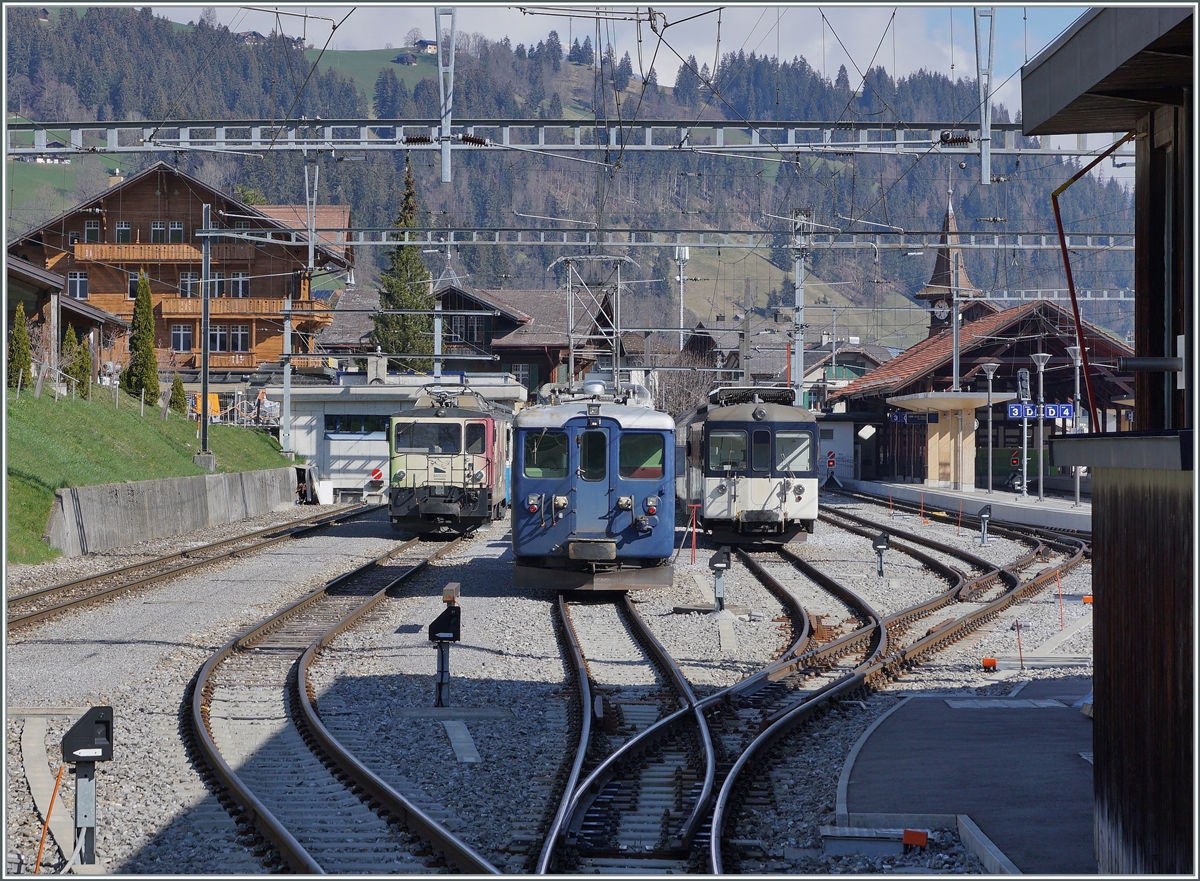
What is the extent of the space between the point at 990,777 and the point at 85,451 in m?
26.5

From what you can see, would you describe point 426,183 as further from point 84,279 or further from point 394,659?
point 394,659

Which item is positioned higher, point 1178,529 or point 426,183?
point 426,183

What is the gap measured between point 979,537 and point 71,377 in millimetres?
25273

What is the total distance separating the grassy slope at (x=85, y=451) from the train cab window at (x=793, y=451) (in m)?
13.2

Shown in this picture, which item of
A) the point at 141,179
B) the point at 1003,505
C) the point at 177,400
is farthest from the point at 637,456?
the point at 141,179

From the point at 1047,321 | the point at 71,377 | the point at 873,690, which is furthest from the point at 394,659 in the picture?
the point at 1047,321

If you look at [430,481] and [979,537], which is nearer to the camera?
[430,481]

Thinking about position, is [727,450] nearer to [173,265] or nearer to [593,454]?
[593,454]

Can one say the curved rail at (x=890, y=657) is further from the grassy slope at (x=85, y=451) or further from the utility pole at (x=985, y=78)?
the grassy slope at (x=85, y=451)

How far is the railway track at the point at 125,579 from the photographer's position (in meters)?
16.1

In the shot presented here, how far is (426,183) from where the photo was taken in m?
173

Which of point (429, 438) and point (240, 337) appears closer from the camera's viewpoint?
point (429, 438)

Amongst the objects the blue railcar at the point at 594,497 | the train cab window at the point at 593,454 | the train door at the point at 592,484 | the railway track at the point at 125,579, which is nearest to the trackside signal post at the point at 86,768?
the railway track at the point at 125,579

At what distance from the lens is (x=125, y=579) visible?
19.8 metres
